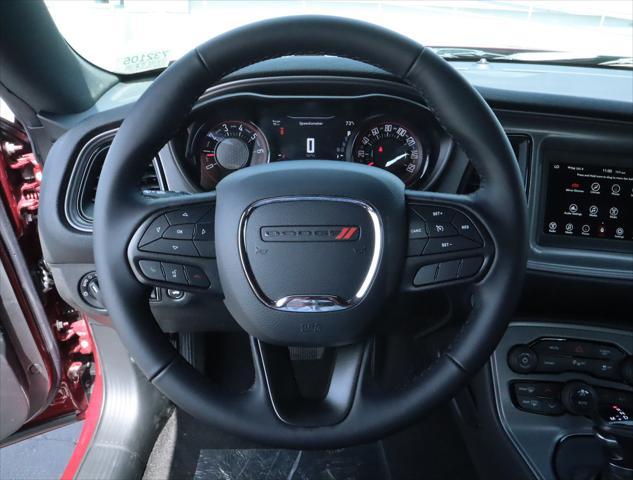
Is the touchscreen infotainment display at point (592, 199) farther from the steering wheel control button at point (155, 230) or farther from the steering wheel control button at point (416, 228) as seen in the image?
the steering wheel control button at point (155, 230)

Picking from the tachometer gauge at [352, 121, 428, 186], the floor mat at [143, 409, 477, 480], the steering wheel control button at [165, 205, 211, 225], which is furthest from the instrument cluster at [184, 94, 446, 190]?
the floor mat at [143, 409, 477, 480]

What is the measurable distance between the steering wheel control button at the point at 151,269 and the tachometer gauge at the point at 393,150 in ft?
1.80

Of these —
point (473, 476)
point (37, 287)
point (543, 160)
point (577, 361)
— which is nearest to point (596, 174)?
point (543, 160)

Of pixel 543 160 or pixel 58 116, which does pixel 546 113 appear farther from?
pixel 58 116

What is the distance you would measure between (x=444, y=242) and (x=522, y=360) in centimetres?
71

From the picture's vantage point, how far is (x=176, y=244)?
3.43 ft

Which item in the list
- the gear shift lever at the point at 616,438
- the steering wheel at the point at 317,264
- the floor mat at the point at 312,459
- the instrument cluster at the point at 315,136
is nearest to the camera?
the steering wheel at the point at 317,264

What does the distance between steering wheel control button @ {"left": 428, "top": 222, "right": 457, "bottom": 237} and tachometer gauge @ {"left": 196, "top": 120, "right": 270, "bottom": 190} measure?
19.6 inches

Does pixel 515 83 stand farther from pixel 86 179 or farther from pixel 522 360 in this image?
pixel 86 179

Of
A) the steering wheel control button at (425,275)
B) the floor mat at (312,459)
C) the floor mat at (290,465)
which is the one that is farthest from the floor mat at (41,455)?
the steering wheel control button at (425,275)

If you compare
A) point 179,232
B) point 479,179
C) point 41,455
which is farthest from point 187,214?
point 41,455

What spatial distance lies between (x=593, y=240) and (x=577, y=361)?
11.9 inches

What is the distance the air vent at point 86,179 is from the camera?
4.40 ft

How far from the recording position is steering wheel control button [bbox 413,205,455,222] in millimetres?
1038
